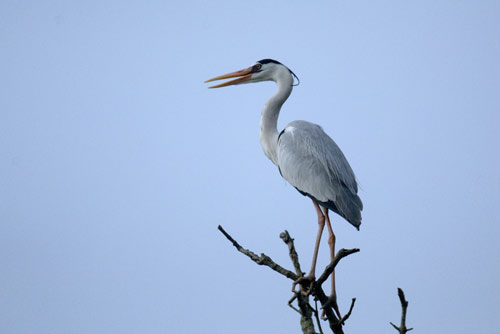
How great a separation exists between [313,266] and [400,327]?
154 cm

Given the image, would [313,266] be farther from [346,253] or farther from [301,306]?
[346,253]

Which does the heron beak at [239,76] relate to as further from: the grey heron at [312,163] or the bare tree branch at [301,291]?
the bare tree branch at [301,291]

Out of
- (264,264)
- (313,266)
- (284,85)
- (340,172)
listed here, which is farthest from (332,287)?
(284,85)

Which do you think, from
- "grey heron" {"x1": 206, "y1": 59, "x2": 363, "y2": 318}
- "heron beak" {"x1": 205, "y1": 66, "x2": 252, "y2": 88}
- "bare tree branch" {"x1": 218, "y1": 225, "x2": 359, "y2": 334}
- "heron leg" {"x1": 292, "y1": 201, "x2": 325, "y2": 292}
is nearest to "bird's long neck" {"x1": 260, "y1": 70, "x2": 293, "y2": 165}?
"grey heron" {"x1": 206, "y1": 59, "x2": 363, "y2": 318}

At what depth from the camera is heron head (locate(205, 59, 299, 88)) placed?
6465 millimetres

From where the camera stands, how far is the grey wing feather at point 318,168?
5227 millimetres

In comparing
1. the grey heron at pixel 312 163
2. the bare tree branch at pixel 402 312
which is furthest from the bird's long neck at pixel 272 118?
the bare tree branch at pixel 402 312

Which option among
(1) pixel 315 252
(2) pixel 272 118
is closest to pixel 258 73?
(2) pixel 272 118

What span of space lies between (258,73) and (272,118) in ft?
2.30

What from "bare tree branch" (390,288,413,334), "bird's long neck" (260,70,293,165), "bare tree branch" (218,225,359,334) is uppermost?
"bird's long neck" (260,70,293,165)

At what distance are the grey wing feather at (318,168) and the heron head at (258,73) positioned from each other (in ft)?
2.73

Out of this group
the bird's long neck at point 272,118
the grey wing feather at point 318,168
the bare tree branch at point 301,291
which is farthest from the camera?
the bird's long neck at point 272,118

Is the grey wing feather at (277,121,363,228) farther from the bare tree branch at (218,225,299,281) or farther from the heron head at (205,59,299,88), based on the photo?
the bare tree branch at (218,225,299,281)

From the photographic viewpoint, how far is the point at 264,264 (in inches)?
137
